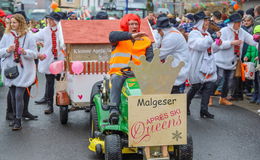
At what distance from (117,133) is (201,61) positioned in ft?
11.2

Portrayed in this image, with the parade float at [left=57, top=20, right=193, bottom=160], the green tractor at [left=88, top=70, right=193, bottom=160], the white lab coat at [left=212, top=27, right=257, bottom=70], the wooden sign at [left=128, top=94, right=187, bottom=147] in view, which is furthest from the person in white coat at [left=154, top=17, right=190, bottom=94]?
the wooden sign at [left=128, top=94, right=187, bottom=147]

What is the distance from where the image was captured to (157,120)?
553 cm

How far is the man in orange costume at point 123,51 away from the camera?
6051 mm

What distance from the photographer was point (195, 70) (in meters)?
8.98

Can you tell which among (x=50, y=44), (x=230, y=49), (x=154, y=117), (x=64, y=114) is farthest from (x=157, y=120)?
(x=230, y=49)

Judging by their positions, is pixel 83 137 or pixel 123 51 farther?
pixel 83 137

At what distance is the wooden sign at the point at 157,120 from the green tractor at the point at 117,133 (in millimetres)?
228

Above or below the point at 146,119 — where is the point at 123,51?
above

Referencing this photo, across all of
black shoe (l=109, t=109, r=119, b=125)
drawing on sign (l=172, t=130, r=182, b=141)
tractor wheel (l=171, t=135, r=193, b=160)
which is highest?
black shoe (l=109, t=109, r=119, b=125)

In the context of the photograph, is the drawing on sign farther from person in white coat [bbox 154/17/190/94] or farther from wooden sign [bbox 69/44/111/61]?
wooden sign [bbox 69/44/111/61]

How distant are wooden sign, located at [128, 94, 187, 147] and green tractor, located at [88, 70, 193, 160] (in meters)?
0.23

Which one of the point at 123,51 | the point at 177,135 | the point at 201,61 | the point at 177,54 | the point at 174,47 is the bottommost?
the point at 177,135

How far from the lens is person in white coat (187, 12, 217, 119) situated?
880 cm

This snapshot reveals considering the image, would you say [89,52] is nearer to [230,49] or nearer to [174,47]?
[174,47]
